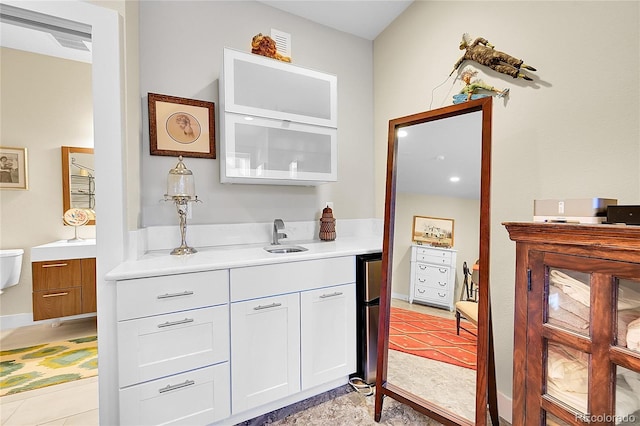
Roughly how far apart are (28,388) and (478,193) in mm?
3035

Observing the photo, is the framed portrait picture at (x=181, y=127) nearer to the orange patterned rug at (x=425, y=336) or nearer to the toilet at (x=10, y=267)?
the orange patterned rug at (x=425, y=336)

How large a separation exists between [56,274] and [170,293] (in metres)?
2.22

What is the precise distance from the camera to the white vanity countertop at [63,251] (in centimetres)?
258

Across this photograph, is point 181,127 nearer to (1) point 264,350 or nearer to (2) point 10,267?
(1) point 264,350

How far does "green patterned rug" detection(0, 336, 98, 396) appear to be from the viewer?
6.37 ft

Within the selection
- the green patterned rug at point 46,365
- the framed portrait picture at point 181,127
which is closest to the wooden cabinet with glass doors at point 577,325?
the framed portrait picture at point 181,127

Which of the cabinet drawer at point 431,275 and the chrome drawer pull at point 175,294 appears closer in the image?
the chrome drawer pull at point 175,294

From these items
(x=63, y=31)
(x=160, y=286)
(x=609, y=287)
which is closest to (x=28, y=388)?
(x=160, y=286)

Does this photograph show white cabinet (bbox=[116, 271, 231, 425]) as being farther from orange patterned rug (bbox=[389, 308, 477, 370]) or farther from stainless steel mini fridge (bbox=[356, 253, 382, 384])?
orange patterned rug (bbox=[389, 308, 477, 370])

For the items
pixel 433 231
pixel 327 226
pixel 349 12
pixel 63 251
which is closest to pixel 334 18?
pixel 349 12

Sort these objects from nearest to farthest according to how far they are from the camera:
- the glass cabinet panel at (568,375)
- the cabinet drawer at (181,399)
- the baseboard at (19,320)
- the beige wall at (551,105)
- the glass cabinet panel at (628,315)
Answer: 1. the glass cabinet panel at (628,315)
2. the glass cabinet panel at (568,375)
3. the beige wall at (551,105)
4. the cabinet drawer at (181,399)
5. the baseboard at (19,320)

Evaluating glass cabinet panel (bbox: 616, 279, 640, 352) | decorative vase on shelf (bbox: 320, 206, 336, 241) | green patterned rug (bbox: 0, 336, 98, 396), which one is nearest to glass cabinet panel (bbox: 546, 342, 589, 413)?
glass cabinet panel (bbox: 616, 279, 640, 352)

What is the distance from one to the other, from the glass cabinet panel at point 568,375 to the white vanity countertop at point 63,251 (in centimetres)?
354

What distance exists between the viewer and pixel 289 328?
64.4 inches
